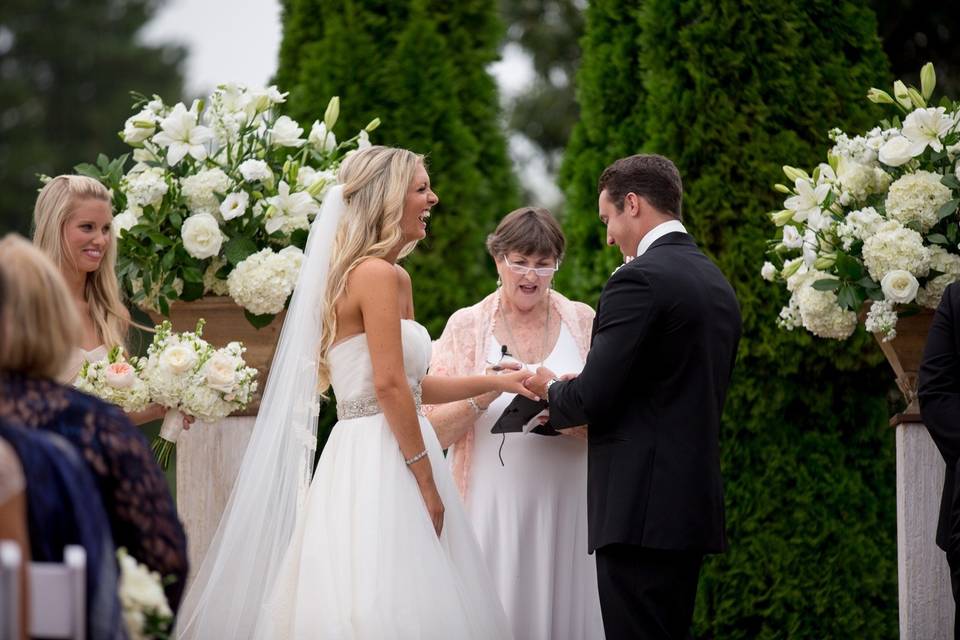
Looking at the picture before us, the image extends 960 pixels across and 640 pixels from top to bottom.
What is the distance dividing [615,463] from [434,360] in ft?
4.68

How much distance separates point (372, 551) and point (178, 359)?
1.02 m

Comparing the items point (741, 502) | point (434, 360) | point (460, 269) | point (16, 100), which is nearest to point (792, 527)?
point (741, 502)

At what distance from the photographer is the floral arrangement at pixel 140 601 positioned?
298 cm

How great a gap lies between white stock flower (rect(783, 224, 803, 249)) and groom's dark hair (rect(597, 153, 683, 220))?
823 mm

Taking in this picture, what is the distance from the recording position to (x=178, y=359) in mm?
4805

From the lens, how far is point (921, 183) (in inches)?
203

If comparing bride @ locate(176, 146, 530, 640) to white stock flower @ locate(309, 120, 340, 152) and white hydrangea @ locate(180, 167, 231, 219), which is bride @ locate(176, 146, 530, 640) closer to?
white hydrangea @ locate(180, 167, 231, 219)

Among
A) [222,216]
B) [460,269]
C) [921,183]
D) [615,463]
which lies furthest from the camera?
[460,269]

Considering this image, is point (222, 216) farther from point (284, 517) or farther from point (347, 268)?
point (284, 517)

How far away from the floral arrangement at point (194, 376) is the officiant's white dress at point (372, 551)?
0.38 meters

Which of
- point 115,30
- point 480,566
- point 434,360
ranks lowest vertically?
point 480,566

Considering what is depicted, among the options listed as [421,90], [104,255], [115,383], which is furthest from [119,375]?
[421,90]

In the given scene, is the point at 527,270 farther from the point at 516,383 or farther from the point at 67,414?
the point at 67,414

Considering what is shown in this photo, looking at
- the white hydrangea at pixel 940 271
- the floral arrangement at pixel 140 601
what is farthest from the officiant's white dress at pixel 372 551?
the white hydrangea at pixel 940 271
